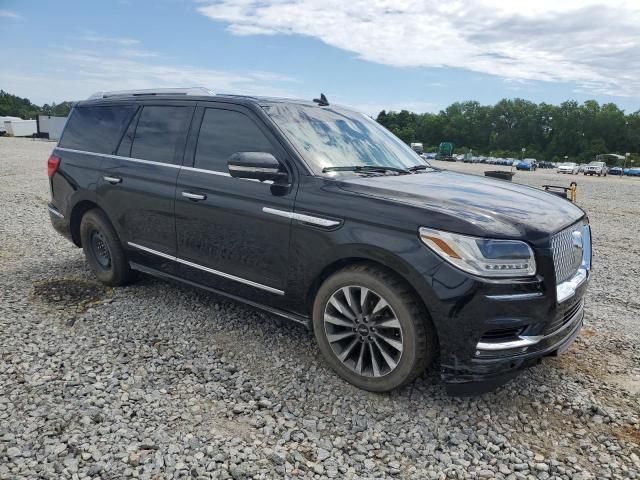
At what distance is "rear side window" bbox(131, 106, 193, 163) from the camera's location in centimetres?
422

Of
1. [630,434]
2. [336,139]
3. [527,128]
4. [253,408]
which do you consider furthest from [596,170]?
[527,128]

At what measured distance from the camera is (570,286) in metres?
3.09

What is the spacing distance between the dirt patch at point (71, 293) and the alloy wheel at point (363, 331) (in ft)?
8.53

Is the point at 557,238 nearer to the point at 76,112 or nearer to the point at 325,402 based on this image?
the point at 325,402

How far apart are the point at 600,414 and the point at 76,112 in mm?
5543

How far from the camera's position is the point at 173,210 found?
4152 mm

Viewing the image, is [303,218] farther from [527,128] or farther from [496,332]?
[527,128]

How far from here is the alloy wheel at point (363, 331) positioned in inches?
122

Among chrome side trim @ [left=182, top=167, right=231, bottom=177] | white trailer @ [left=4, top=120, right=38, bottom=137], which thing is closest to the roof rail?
chrome side trim @ [left=182, top=167, right=231, bottom=177]

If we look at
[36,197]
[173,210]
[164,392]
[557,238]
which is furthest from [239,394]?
[36,197]

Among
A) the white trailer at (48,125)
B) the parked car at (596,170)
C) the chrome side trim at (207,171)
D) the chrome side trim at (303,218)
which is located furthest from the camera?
the white trailer at (48,125)

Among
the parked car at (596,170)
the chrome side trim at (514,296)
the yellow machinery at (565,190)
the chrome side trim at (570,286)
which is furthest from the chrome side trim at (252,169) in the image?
the parked car at (596,170)

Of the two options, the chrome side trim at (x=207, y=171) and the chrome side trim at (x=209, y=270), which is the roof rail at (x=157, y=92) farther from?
the chrome side trim at (x=209, y=270)

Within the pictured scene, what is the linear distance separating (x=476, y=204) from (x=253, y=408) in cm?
188
